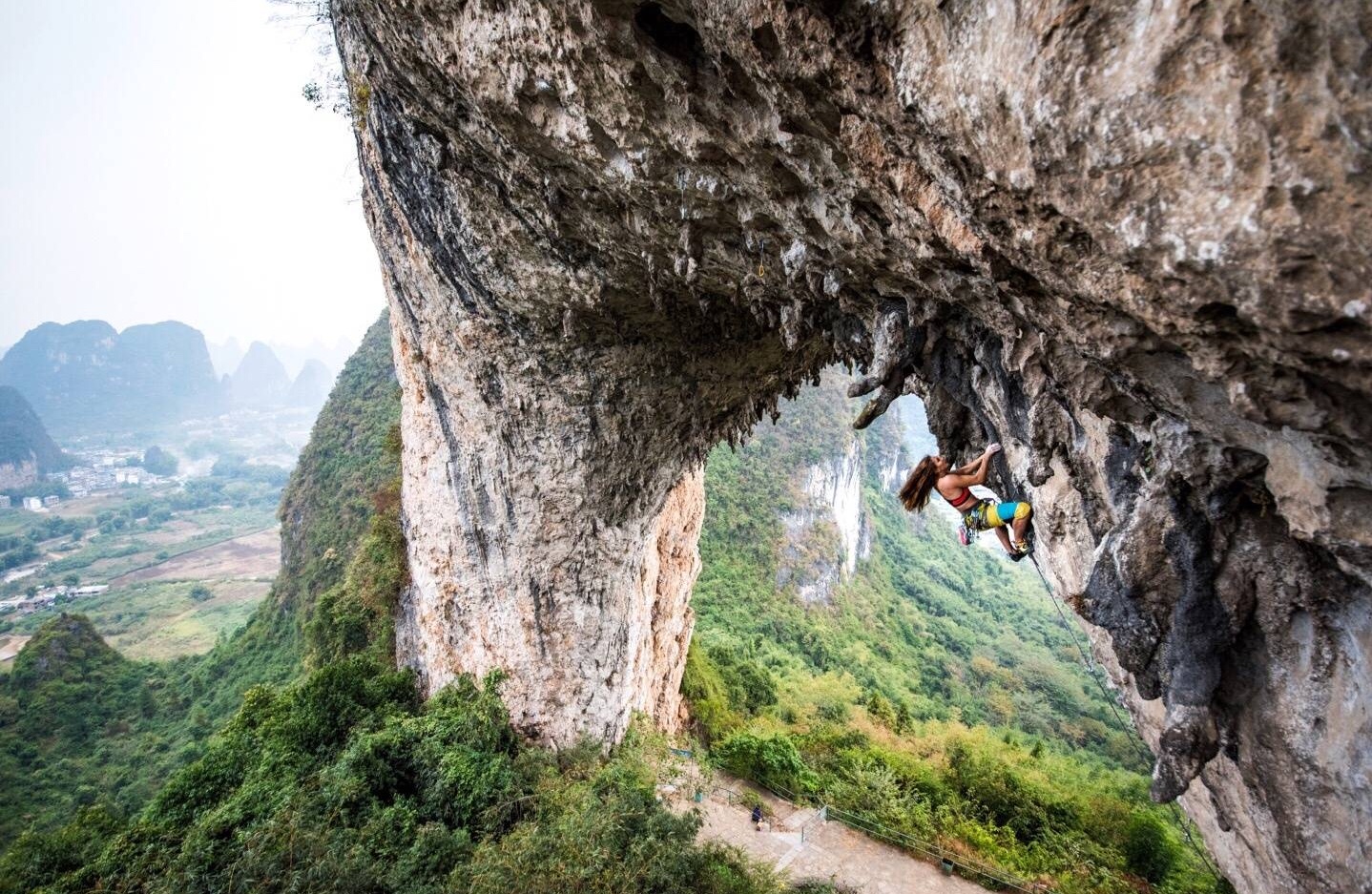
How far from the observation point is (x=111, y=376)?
141 meters

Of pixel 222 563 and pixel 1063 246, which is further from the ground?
pixel 1063 246

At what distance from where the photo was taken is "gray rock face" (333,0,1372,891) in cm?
→ 209

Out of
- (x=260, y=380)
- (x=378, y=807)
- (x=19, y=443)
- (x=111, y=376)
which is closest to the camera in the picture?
(x=378, y=807)

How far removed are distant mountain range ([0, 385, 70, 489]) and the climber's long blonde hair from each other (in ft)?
432

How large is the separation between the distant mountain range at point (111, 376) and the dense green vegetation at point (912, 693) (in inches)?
6443

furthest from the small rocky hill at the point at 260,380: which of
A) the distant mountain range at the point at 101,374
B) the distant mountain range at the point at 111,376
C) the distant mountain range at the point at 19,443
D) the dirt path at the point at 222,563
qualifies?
the dirt path at the point at 222,563

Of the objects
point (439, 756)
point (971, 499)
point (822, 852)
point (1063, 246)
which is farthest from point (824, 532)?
point (1063, 246)

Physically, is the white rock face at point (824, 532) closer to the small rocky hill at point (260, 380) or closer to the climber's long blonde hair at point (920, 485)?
the climber's long blonde hair at point (920, 485)

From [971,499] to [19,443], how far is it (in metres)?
134

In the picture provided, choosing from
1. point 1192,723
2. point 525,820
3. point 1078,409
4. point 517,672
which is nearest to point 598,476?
point 517,672

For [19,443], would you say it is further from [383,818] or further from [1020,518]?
[1020,518]

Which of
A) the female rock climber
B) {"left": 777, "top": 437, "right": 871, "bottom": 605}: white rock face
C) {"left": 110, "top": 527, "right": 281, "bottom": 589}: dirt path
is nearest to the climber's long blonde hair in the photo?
the female rock climber

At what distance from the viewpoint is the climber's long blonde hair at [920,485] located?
5.39 metres

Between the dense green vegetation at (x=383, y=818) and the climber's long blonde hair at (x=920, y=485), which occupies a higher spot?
the climber's long blonde hair at (x=920, y=485)
